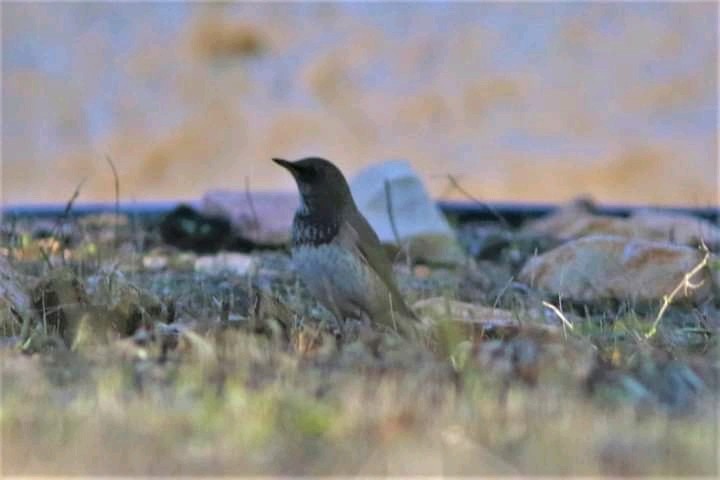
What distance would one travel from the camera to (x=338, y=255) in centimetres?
344

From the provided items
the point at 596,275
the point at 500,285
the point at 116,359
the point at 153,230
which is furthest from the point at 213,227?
the point at 116,359

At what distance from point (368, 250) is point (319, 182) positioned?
9.7 inches

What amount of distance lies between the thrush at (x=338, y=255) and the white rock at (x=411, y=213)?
5.00 feet

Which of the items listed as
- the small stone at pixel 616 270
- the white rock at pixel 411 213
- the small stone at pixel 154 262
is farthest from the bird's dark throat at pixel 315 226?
the white rock at pixel 411 213

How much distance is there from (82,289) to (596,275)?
1677 mm

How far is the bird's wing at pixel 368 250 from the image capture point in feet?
11.5

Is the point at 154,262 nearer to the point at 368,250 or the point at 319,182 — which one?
the point at 319,182

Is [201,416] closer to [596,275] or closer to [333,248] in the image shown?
[333,248]

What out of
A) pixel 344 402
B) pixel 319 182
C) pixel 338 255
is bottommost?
pixel 344 402

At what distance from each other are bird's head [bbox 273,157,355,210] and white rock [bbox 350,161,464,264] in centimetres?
149

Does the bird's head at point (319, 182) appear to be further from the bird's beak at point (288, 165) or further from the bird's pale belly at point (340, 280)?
the bird's pale belly at point (340, 280)

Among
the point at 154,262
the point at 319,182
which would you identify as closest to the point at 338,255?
the point at 319,182

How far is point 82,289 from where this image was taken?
130 inches

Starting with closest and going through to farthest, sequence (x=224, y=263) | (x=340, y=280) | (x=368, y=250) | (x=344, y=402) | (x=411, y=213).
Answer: (x=344, y=402) → (x=340, y=280) → (x=368, y=250) → (x=224, y=263) → (x=411, y=213)
